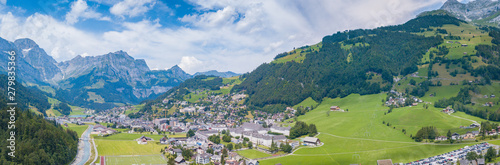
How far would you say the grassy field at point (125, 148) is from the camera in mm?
79300

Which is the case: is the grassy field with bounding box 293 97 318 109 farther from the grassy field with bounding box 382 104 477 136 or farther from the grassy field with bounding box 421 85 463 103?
the grassy field with bounding box 382 104 477 136

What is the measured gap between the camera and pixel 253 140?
301 feet

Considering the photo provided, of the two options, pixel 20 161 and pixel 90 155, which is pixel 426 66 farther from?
pixel 20 161

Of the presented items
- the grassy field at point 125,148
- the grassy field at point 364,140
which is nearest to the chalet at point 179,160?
the grassy field at point 125,148

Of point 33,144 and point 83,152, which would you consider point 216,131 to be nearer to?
point 83,152

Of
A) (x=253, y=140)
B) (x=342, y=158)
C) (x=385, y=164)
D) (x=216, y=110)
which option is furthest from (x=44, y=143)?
(x=216, y=110)

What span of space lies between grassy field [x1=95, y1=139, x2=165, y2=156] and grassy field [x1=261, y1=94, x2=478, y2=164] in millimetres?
33157

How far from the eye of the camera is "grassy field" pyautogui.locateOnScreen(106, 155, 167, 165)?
2687 inches

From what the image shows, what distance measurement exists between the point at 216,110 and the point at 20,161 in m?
115

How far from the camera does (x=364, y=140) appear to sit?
8056cm

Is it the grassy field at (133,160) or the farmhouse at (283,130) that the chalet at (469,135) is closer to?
the farmhouse at (283,130)

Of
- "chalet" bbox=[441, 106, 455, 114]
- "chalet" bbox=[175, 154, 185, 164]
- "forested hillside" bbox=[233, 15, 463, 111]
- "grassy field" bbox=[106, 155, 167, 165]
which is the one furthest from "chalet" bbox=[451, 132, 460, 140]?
"grassy field" bbox=[106, 155, 167, 165]

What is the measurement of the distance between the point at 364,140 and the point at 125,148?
212 ft

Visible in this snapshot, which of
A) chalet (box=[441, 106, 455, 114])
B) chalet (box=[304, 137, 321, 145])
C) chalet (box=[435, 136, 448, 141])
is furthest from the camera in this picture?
chalet (box=[441, 106, 455, 114])
